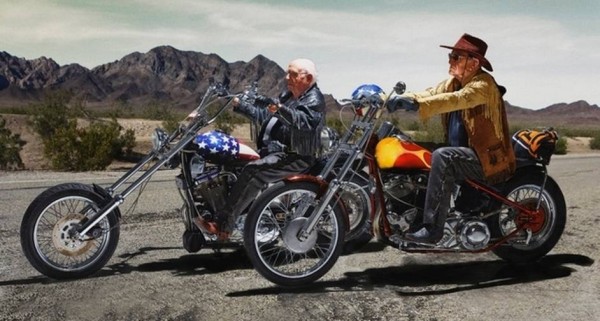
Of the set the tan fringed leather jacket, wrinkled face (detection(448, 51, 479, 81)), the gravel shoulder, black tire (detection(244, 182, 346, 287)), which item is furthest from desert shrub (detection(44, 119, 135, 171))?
the tan fringed leather jacket

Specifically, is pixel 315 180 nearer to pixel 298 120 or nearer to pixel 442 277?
pixel 298 120

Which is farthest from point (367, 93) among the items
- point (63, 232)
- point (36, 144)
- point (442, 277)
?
point (36, 144)

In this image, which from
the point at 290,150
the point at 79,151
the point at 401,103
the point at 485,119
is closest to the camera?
the point at 401,103

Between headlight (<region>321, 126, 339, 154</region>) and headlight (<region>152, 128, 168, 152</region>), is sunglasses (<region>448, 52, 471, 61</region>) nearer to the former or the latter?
headlight (<region>321, 126, 339, 154</region>)

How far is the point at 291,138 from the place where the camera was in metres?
5.24

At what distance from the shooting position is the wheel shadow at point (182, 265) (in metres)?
5.38

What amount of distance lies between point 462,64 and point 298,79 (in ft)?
4.27

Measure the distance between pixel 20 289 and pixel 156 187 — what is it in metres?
6.38

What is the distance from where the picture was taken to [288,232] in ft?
16.3

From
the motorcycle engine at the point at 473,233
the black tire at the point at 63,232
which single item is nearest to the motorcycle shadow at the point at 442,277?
the motorcycle engine at the point at 473,233

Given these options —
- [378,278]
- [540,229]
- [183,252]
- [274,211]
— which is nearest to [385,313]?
[378,278]

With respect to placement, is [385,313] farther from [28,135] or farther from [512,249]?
[28,135]

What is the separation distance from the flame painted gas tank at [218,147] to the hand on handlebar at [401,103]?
1.41 meters

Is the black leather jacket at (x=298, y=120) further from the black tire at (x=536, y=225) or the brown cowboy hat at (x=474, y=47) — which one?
the black tire at (x=536, y=225)
